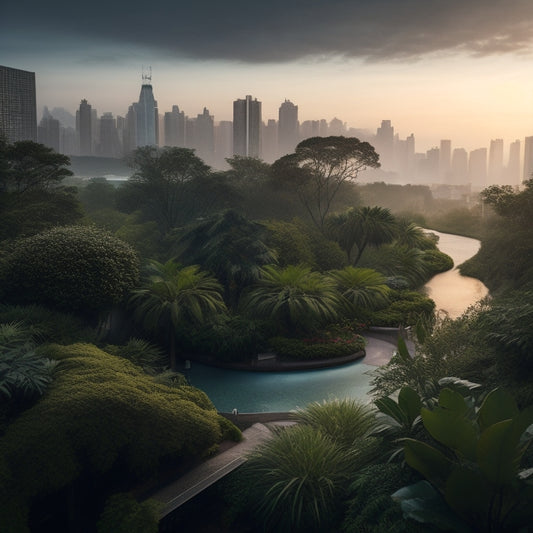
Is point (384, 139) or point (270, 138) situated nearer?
point (270, 138)

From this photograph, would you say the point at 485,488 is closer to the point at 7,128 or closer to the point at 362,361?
the point at 362,361

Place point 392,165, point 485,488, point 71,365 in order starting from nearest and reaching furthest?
point 485,488, point 71,365, point 392,165

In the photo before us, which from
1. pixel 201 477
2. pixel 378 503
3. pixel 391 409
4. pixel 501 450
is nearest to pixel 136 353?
pixel 201 477

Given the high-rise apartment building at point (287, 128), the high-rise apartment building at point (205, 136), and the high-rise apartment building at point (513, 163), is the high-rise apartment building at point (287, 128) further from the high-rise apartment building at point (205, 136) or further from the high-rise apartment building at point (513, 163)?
the high-rise apartment building at point (513, 163)

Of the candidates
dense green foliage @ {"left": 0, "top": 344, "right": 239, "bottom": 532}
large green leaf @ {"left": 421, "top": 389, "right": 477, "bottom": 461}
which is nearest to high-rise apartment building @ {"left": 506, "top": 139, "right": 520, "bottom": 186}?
dense green foliage @ {"left": 0, "top": 344, "right": 239, "bottom": 532}

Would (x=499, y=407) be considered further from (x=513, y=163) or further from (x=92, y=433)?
(x=513, y=163)

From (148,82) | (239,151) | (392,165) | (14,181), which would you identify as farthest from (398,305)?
(392,165)
